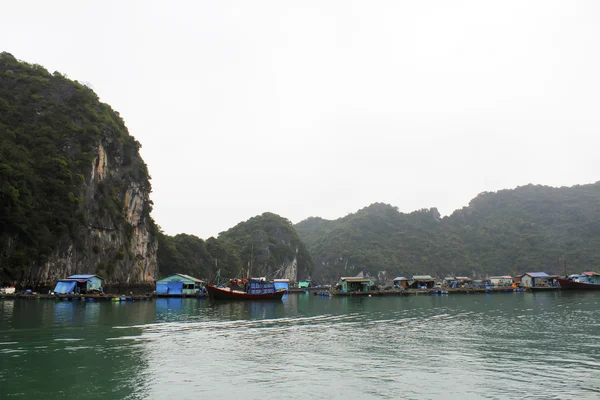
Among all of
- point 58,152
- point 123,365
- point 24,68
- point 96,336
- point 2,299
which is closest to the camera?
point 123,365

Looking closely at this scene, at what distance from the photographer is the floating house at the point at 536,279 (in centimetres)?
7606

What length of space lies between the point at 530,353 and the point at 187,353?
13.6 metres

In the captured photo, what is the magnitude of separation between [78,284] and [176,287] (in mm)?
13694

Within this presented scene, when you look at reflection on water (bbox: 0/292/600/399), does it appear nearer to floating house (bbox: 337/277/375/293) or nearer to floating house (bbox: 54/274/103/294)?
floating house (bbox: 54/274/103/294)

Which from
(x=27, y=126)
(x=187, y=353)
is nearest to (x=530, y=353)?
(x=187, y=353)

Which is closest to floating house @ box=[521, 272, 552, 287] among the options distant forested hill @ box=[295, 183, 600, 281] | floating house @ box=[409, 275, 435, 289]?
floating house @ box=[409, 275, 435, 289]

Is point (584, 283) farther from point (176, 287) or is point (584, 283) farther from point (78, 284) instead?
point (78, 284)

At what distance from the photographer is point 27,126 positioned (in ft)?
183

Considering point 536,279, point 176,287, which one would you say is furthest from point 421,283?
point 176,287

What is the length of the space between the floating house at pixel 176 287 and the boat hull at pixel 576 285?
61774 mm

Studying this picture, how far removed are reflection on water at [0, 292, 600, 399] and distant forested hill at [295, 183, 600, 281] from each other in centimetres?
11372

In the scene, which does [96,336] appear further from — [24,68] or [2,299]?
[24,68]

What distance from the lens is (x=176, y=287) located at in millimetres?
59875

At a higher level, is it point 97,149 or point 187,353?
point 97,149
